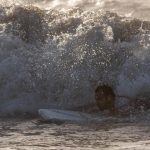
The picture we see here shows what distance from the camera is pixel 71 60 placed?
27.7 ft

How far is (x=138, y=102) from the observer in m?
7.46

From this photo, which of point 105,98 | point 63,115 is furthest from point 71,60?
point 63,115

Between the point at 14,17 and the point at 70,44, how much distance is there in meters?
1.92

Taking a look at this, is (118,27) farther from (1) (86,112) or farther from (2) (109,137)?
(2) (109,137)

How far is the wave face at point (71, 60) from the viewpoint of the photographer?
7.91 meters

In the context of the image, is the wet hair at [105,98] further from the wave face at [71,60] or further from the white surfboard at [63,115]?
the white surfboard at [63,115]

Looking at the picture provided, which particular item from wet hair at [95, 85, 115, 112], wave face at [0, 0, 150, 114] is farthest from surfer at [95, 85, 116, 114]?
wave face at [0, 0, 150, 114]

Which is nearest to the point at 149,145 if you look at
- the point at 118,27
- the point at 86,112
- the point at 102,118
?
the point at 102,118

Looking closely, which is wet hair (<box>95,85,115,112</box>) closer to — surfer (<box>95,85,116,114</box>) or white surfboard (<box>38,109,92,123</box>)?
surfer (<box>95,85,116,114</box>)

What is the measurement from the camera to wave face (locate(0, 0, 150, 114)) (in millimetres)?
7906

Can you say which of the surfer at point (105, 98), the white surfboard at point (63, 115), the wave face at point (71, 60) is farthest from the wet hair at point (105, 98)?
the white surfboard at point (63, 115)

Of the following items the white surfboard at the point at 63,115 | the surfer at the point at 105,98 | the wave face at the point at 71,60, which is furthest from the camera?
the wave face at the point at 71,60

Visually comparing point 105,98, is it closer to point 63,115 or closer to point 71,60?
point 63,115

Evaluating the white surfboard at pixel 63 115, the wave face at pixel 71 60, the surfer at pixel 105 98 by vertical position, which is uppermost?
the wave face at pixel 71 60
